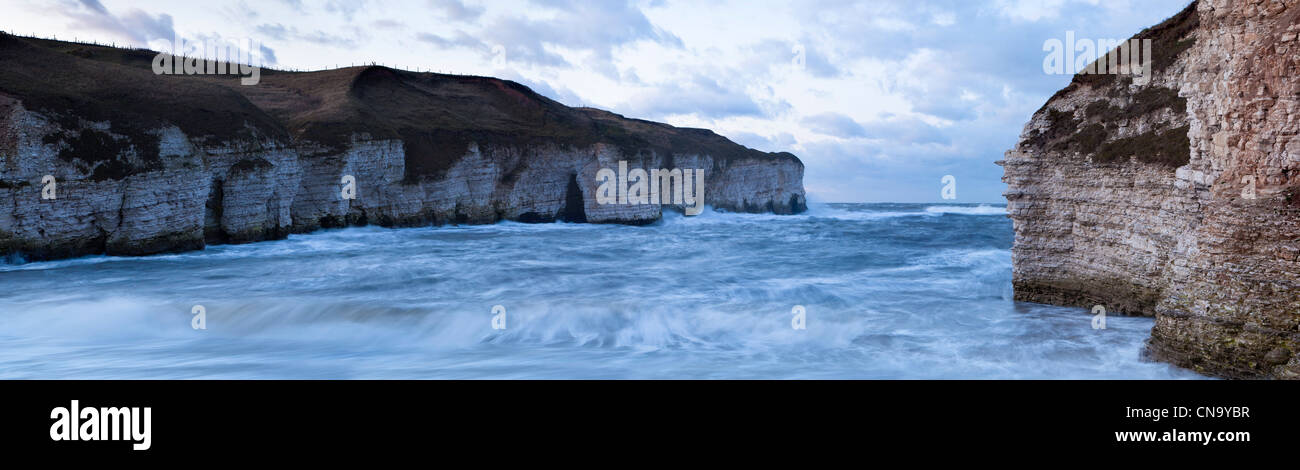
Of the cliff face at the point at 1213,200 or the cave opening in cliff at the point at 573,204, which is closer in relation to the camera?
the cliff face at the point at 1213,200

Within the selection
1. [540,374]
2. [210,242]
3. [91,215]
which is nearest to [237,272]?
[91,215]

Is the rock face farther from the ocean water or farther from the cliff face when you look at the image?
the cliff face

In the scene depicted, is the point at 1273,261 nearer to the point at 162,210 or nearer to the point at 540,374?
the point at 540,374

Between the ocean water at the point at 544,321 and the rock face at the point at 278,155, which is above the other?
the rock face at the point at 278,155

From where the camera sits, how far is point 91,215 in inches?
803

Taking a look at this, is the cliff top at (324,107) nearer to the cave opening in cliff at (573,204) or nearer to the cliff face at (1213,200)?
the cave opening in cliff at (573,204)

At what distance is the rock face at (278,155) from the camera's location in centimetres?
2008

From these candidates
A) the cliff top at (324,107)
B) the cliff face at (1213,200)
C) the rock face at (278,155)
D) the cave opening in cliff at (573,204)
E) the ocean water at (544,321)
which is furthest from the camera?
the cave opening in cliff at (573,204)

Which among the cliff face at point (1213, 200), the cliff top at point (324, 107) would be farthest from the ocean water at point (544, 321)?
the cliff top at point (324, 107)

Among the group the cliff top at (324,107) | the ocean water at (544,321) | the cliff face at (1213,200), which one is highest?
the cliff top at (324,107)

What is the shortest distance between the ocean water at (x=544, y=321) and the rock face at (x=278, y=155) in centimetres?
202

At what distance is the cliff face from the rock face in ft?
80.5

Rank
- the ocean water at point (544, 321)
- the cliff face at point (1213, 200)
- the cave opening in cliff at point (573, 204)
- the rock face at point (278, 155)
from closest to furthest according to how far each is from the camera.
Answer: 1. the cliff face at point (1213, 200)
2. the ocean water at point (544, 321)
3. the rock face at point (278, 155)
4. the cave opening in cliff at point (573, 204)

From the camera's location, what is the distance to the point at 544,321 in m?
13.1
